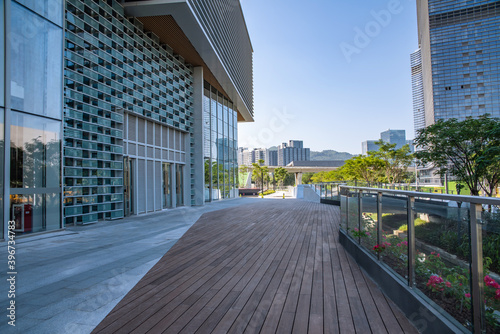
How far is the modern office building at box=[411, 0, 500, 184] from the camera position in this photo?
50594mm

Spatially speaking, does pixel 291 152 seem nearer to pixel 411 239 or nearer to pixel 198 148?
pixel 198 148

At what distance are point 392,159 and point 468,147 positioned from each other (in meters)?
20.2

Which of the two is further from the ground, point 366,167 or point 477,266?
point 366,167

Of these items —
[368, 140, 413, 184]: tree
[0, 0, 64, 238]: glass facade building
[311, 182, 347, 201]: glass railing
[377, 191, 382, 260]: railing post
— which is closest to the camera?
[377, 191, 382, 260]: railing post

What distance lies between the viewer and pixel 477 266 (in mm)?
1814

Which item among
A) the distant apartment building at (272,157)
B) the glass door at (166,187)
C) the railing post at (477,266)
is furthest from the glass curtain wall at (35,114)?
the distant apartment building at (272,157)

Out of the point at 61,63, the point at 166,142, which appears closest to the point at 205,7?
the point at 166,142

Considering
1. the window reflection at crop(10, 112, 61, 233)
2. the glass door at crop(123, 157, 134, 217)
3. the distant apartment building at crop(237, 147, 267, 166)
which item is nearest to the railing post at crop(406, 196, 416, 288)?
the window reflection at crop(10, 112, 61, 233)

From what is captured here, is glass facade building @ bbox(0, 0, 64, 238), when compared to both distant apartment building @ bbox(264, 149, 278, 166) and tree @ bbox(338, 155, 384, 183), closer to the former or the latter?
tree @ bbox(338, 155, 384, 183)

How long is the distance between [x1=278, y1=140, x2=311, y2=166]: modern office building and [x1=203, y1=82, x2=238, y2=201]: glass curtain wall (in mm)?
149773

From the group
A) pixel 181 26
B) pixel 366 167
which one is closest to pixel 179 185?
pixel 181 26

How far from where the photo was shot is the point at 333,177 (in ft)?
199

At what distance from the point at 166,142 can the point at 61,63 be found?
22.6ft

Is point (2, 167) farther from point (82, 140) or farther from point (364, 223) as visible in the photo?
point (364, 223)
